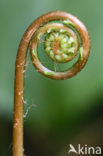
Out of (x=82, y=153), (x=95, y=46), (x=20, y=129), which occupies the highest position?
(x=95, y=46)

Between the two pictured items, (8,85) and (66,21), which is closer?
(66,21)

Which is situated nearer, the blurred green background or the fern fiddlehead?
the fern fiddlehead

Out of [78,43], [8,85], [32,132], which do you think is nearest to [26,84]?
[8,85]

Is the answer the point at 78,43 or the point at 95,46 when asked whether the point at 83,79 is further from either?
the point at 78,43

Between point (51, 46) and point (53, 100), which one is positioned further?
point (53, 100)
